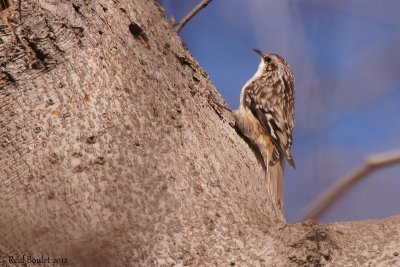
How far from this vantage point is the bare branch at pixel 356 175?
899 mm

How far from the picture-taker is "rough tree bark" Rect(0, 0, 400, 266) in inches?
51.3

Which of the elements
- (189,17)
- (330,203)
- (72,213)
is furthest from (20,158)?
(189,17)

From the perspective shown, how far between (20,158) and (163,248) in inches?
15.6

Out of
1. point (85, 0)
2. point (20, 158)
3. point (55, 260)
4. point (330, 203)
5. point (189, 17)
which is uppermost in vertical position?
point (189, 17)

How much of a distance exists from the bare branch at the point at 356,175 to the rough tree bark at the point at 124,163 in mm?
317

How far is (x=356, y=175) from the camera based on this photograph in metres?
0.95

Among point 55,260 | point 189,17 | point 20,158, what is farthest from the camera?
point 189,17

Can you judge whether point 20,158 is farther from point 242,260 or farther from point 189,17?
point 189,17

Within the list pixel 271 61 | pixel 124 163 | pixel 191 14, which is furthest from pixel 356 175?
pixel 271 61

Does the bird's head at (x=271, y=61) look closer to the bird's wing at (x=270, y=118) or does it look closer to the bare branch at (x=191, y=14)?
the bird's wing at (x=270, y=118)

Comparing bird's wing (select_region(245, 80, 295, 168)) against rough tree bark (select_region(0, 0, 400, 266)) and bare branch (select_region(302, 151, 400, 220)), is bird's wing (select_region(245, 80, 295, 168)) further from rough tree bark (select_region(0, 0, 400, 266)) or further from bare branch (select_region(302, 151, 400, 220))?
bare branch (select_region(302, 151, 400, 220))

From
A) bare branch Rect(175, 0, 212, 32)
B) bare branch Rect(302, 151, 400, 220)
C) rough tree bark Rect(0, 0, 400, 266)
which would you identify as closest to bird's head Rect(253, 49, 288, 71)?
bare branch Rect(175, 0, 212, 32)

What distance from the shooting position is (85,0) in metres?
1.76

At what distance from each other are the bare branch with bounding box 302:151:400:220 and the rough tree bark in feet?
1.04
